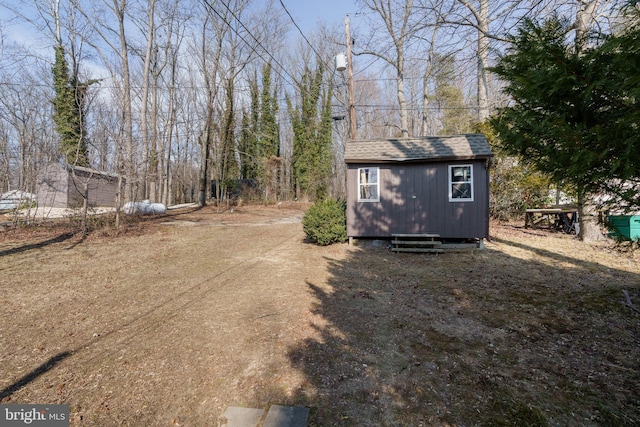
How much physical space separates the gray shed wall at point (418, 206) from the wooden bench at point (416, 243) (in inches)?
9.0

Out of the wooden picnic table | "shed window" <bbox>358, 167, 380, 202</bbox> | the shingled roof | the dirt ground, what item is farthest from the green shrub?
the wooden picnic table

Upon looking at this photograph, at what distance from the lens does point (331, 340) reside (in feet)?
11.4

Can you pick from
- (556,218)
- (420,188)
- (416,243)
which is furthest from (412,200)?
(556,218)

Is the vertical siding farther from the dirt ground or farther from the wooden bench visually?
the wooden bench

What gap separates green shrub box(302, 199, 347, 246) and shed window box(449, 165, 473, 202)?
3.18m

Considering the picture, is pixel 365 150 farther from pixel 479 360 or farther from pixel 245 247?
pixel 479 360

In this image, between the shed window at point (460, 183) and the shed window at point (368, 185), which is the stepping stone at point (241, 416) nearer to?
the shed window at point (368, 185)

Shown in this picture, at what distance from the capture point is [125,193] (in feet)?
46.1

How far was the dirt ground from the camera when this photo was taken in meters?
2.44

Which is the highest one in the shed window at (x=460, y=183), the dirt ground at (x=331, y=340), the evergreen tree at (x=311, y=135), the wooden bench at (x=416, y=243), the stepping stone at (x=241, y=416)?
the evergreen tree at (x=311, y=135)

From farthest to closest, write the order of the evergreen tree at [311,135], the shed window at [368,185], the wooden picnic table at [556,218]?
the evergreen tree at [311,135] → the wooden picnic table at [556,218] → the shed window at [368,185]

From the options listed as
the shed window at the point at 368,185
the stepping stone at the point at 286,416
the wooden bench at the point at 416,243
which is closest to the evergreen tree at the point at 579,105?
the stepping stone at the point at 286,416

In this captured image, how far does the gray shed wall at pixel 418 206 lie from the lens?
8.23 m

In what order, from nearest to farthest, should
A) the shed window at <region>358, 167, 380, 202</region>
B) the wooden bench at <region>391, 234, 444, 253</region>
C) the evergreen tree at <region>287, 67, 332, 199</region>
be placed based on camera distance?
the wooden bench at <region>391, 234, 444, 253</region> < the shed window at <region>358, 167, 380, 202</region> < the evergreen tree at <region>287, 67, 332, 199</region>
